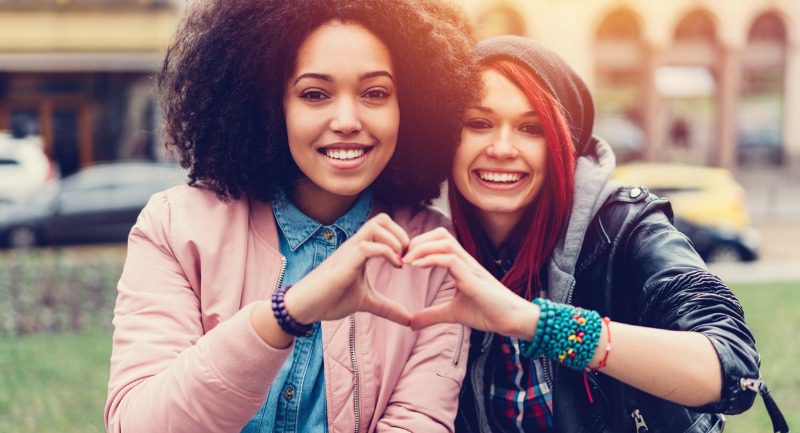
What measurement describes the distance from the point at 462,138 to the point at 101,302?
5.82 m

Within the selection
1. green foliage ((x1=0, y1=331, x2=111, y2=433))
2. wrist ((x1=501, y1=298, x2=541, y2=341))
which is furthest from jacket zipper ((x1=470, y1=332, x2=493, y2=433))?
green foliage ((x1=0, y1=331, x2=111, y2=433))

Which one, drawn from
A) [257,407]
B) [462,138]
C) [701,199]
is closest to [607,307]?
[462,138]

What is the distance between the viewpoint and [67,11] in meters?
23.4

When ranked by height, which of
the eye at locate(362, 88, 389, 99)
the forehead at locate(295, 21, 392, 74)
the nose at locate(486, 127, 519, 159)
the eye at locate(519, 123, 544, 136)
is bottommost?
the nose at locate(486, 127, 519, 159)

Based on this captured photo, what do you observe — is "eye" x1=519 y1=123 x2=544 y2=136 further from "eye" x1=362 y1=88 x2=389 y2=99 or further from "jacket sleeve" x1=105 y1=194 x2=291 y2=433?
"jacket sleeve" x1=105 y1=194 x2=291 y2=433

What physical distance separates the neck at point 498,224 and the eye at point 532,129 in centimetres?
27

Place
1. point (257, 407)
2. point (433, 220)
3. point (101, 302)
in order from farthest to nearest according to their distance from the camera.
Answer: point (101, 302), point (433, 220), point (257, 407)

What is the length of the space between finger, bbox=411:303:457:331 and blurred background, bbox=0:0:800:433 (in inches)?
470

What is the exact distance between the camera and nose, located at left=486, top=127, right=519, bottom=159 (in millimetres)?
2605

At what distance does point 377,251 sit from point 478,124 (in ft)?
3.06

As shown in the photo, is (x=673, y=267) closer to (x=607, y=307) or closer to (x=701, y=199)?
(x=607, y=307)

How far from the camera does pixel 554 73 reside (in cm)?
271

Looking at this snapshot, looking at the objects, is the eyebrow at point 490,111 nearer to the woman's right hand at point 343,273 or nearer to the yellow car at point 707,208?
the woman's right hand at point 343,273

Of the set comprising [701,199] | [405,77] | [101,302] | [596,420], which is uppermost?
[405,77]
